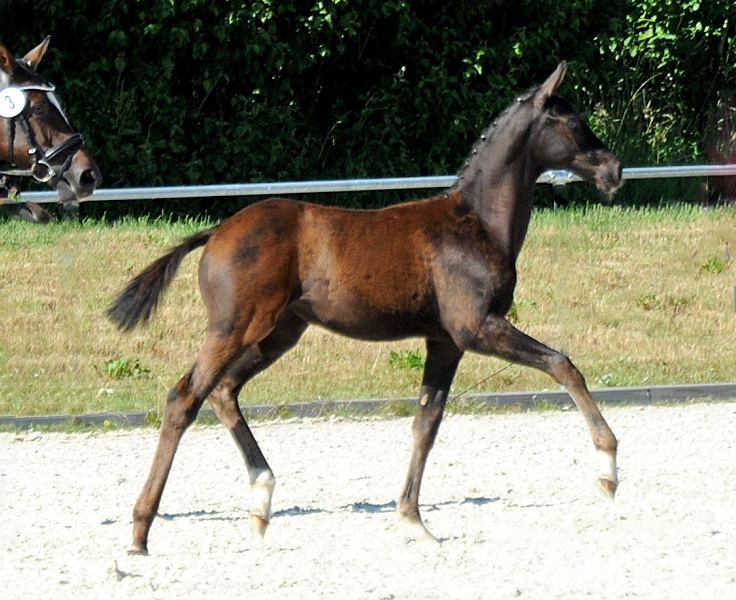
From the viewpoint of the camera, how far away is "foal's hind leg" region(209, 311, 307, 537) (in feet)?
18.3

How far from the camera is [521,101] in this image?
19.0 ft

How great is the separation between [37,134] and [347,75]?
9498 millimetres

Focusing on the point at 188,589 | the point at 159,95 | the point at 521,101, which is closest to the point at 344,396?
the point at 521,101

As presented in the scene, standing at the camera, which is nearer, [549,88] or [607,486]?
[607,486]

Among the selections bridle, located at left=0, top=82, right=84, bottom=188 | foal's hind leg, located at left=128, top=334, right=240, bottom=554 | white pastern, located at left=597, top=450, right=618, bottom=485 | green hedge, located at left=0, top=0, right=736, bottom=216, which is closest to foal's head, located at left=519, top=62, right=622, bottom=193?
white pastern, located at left=597, top=450, right=618, bottom=485

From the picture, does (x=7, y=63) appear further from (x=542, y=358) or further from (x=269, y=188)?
(x=269, y=188)

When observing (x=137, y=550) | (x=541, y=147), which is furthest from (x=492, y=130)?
(x=137, y=550)

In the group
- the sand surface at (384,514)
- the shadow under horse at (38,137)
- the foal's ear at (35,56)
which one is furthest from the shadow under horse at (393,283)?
the foal's ear at (35,56)

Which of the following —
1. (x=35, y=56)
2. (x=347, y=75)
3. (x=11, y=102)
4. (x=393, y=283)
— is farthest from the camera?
(x=347, y=75)

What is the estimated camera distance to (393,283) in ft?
17.8

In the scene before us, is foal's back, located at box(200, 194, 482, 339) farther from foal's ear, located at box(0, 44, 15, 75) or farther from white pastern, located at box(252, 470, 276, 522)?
foal's ear, located at box(0, 44, 15, 75)

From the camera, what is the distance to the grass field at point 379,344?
9.20 m

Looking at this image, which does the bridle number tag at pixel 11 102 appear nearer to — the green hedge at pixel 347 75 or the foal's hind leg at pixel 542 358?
the foal's hind leg at pixel 542 358

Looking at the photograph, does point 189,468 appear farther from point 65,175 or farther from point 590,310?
point 590,310
